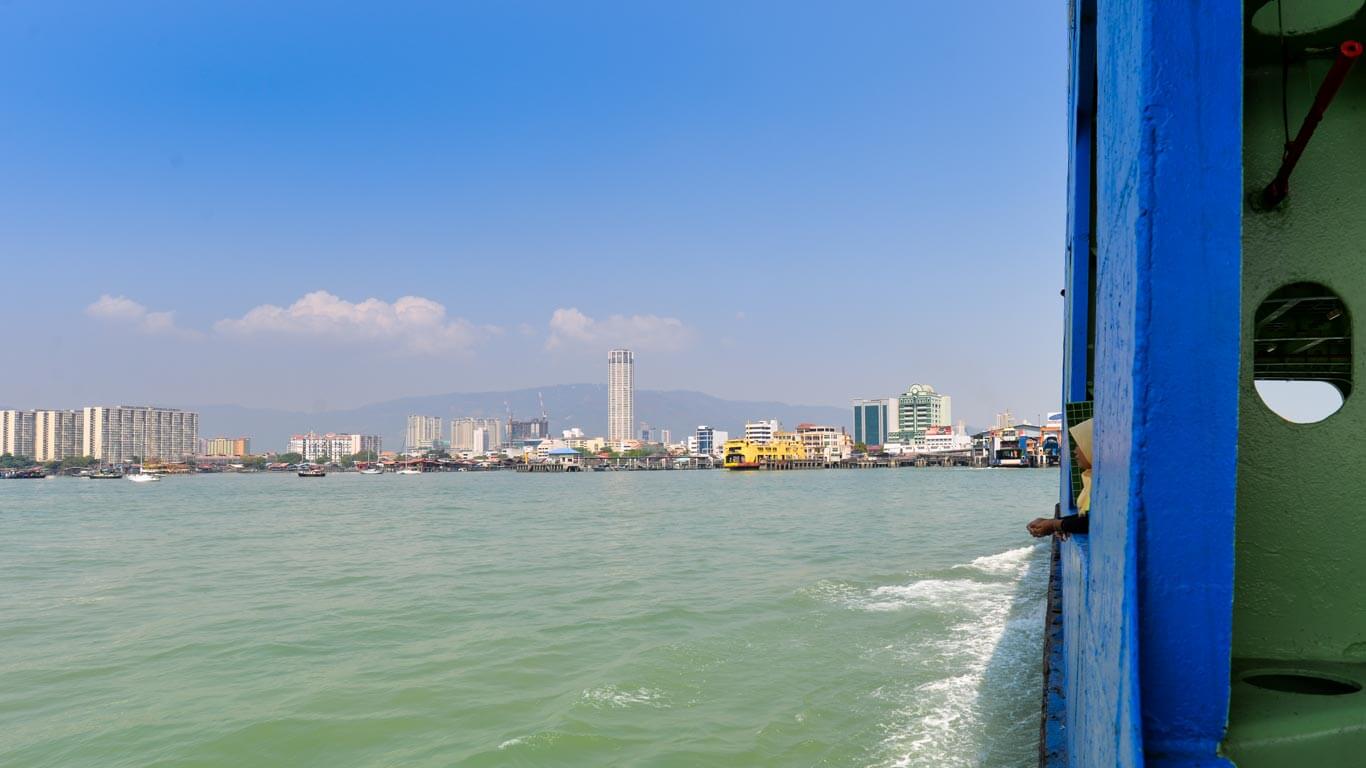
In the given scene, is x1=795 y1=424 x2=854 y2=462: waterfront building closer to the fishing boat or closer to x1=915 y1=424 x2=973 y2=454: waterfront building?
x1=915 y1=424 x2=973 y2=454: waterfront building

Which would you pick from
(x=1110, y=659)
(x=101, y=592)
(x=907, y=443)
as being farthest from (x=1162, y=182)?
(x=907, y=443)

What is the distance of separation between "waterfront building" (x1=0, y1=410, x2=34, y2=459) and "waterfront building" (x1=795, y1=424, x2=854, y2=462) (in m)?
151

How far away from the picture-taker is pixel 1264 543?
2494 mm

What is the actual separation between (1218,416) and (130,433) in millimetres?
198645

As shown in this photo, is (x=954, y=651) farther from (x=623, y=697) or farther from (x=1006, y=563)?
(x=1006, y=563)

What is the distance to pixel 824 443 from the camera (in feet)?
416

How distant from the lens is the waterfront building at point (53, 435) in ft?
515

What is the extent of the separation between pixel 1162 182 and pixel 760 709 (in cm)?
599

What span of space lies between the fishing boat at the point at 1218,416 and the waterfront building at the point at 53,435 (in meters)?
197

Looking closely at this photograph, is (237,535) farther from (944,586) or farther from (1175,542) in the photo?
(1175,542)

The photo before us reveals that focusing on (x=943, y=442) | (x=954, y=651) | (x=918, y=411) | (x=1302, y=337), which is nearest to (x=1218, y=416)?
(x=1302, y=337)

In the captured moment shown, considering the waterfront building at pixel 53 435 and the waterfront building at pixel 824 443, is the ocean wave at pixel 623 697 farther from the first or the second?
the waterfront building at pixel 53 435

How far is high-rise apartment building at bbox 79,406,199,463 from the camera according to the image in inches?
6230

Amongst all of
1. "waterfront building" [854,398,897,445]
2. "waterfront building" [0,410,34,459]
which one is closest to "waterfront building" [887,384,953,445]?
"waterfront building" [854,398,897,445]
